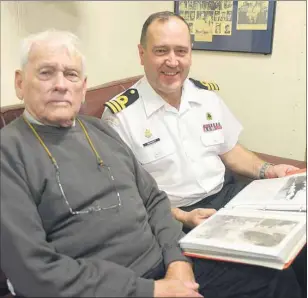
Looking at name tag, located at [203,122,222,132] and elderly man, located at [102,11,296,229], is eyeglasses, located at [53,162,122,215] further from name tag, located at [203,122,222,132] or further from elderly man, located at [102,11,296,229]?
name tag, located at [203,122,222,132]

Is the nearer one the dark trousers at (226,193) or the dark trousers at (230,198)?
the dark trousers at (230,198)

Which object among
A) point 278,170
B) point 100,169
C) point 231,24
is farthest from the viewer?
point 231,24

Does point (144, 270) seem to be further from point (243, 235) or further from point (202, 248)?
point (243, 235)

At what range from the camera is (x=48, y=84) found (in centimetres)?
113

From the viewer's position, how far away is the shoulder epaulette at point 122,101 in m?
1.55

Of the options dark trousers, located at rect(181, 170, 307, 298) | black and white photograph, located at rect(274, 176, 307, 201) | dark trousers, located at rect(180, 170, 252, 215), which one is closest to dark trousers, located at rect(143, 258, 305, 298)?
dark trousers, located at rect(181, 170, 307, 298)

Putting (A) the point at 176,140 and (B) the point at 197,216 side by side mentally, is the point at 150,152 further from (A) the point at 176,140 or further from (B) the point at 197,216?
(B) the point at 197,216

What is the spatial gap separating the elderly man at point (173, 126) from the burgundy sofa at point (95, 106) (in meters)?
0.06

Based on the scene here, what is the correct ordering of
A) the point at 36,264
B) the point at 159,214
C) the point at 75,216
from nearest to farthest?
the point at 36,264
the point at 75,216
the point at 159,214

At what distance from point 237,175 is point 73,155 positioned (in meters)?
0.89

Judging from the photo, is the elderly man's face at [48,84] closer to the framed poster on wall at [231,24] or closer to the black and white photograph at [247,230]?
the black and white photograph at [247,230]

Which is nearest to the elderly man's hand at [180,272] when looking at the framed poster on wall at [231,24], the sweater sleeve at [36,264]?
the sweater sleeve at [36,264]

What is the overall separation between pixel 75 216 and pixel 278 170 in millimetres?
892

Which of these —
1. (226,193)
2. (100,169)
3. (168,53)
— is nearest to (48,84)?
(100,169)
